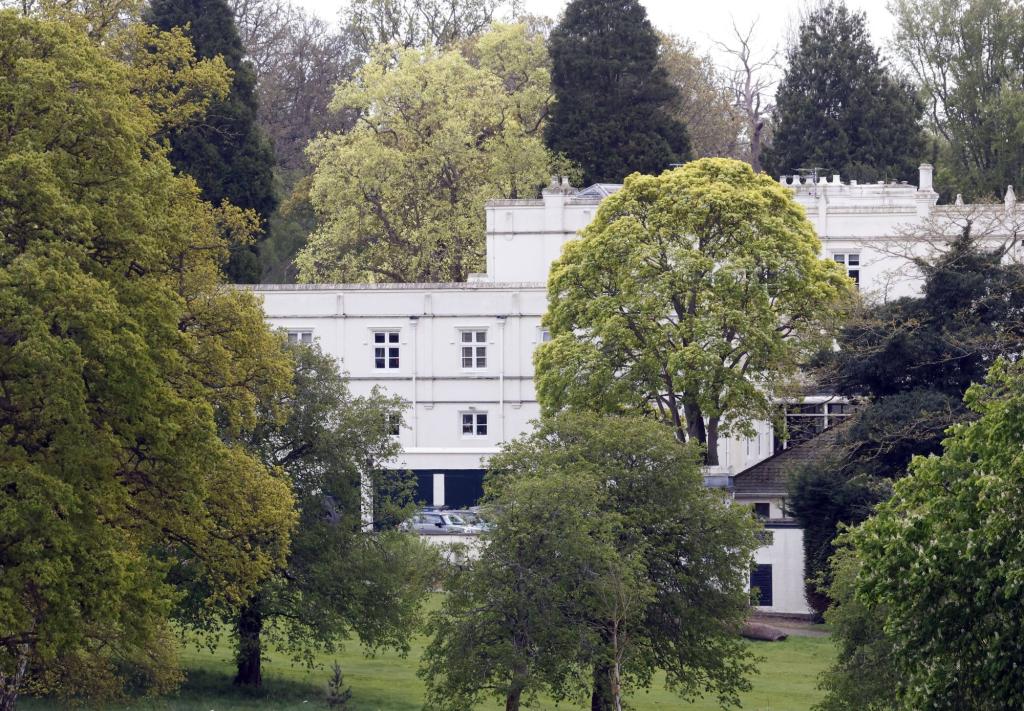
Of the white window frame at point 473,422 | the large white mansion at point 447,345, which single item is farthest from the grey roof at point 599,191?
the white window frame at point 473,422

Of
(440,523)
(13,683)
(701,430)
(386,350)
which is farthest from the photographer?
(386,350)

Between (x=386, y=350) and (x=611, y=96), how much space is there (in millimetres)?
21873

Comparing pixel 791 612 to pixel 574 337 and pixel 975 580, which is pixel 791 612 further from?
pixel 975 580

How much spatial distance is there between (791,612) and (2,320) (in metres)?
33.0

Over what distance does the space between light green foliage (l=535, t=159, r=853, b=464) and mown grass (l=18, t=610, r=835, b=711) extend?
9.02 meters

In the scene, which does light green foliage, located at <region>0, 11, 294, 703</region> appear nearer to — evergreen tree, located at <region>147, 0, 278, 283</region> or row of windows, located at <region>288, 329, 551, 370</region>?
row of windows, located at <region>288, 329, 551, 370</region>

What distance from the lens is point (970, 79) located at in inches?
3856

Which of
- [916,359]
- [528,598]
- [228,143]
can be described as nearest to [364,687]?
[528,598]

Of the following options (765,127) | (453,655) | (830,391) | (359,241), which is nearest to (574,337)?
(830,391)

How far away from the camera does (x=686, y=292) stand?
188ft

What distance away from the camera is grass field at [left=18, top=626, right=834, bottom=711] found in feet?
135

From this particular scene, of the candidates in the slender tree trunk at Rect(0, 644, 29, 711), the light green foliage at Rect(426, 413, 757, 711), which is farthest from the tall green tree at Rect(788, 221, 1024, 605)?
the slender tree trunk at Rect(0, 644, 29, 711)

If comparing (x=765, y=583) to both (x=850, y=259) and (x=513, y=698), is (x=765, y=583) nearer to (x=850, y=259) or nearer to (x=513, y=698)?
(x=850, y=259)

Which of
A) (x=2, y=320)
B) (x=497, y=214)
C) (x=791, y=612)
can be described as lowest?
(x=791, y=612)
